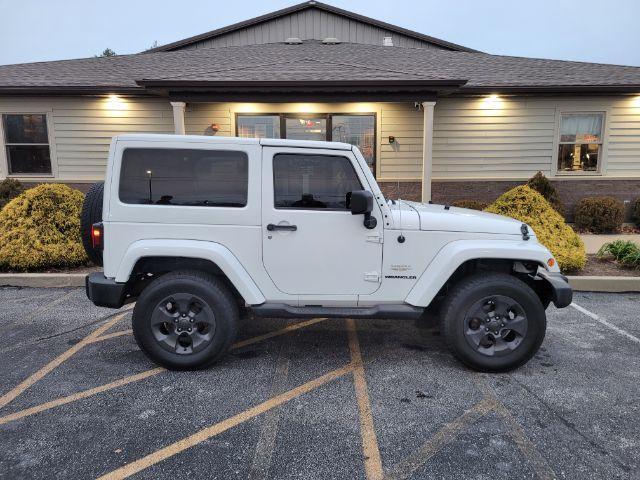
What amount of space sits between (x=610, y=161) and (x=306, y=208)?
11.6 m

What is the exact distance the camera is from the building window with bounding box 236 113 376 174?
11672 mm

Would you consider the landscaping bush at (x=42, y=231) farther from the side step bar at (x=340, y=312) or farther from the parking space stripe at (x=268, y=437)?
the parking space stripe at (x=268, y=437)

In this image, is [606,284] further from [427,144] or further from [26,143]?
[26,143]

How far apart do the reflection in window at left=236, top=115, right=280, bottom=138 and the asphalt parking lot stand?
26.1ft

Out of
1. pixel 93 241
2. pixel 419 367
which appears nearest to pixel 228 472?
pixel 419 367

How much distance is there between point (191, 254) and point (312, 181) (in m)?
1.25

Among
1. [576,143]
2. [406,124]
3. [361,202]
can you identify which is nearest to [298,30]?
[406,124]

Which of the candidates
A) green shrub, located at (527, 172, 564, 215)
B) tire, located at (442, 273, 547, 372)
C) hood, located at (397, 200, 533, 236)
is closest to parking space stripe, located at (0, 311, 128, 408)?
hood, located at (397, 200, 533, 236)

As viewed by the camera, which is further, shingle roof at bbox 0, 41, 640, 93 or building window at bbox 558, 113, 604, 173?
building window at bbox 558, 113, 604, 173

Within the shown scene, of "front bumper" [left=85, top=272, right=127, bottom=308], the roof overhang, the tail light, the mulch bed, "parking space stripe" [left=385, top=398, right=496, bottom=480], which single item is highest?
the roof overhang

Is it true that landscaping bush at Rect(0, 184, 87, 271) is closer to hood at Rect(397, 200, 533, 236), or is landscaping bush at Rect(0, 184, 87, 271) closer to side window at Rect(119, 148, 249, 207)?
side window at Rect(119, 148, 249, 207)

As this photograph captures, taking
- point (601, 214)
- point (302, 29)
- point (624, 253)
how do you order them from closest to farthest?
point (624, 253)
point (601, 214)
point (302, 29)

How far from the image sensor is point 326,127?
11.7 metres

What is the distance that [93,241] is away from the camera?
396 cm
